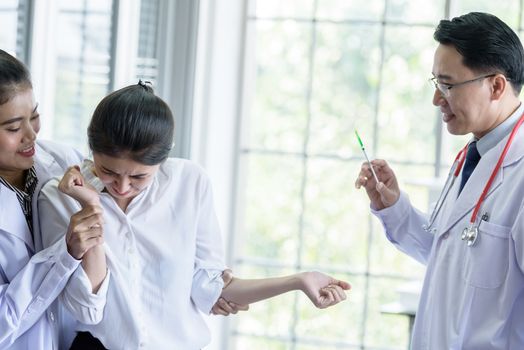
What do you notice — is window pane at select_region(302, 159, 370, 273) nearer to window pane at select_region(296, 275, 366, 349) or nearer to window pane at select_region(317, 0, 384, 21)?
window pane at select_region(296, 275, 366, 349)

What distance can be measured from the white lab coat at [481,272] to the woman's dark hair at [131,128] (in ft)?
2.52

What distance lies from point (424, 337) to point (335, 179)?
194 centimetres

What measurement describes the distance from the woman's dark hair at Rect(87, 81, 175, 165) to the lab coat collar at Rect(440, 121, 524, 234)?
Result: 76cm

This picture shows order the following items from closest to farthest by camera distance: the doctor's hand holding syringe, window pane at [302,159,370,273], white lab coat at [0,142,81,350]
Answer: white lab coat at [0,142,81,350] → the doctor's hand holding syringe → window pane at [302,159,370,273]

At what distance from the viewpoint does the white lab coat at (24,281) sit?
213 centimetres

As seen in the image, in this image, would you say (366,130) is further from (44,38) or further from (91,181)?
(91,181)

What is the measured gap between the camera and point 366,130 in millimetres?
4336

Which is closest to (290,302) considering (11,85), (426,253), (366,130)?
(366,130)

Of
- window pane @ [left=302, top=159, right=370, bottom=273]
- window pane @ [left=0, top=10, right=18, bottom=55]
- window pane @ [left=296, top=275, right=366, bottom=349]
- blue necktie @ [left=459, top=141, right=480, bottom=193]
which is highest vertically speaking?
window pane @ [left=0, top=10, right=18, bottom=55]

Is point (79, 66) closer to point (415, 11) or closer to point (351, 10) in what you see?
point (351, 10)

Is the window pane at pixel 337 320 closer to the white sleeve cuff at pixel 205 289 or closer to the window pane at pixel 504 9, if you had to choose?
the window pane at pixel 504 9

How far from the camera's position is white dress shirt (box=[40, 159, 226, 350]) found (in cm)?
230

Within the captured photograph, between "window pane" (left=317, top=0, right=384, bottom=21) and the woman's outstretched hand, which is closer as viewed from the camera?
the woman's outstretched hand

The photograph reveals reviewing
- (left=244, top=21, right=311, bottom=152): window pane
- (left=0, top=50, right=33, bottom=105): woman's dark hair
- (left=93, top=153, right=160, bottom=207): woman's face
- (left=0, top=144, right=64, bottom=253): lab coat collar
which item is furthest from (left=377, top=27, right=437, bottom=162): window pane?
(left=0, top=50, right=33, bottom=105): woman's dark hair
